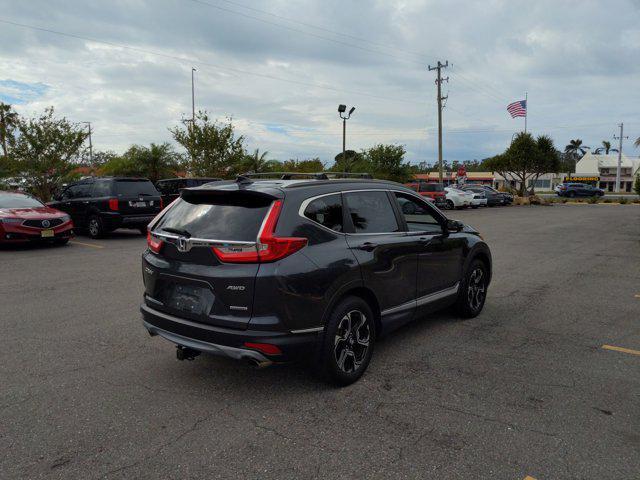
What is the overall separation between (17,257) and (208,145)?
20.6 m

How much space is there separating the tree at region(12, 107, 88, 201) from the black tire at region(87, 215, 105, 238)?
7.28 meters

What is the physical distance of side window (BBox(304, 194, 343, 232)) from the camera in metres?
3.86

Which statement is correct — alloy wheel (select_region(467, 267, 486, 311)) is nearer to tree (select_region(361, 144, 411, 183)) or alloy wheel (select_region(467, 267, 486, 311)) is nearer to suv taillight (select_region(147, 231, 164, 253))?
suv taillight (select_region(147, 231, 164, 253))

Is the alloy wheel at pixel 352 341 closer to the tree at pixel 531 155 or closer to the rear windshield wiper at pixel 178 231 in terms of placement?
the rear windshield wiper at pixel 178 231

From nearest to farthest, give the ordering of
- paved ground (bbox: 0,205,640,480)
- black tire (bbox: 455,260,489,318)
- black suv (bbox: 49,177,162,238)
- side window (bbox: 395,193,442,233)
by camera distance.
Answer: paved ground (bbox: 0,205,640,480)
side window (bbox: 395,193,442,233)
black tire (bbox: 455,260,489,318)
black suv (bbox: 49,177,162,238)

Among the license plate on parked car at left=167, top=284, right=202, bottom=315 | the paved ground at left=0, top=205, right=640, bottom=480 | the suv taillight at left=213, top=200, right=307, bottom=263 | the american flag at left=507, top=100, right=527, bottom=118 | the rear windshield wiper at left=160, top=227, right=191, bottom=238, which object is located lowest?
the paved ground at left=0, top=205, right=640, bottom=480

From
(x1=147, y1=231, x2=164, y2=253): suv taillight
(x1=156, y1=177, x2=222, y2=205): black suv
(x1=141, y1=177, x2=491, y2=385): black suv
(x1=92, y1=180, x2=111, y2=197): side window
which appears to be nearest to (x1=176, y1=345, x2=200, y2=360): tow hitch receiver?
(x1=141, y1=177, x2=491, y2=385): black suv

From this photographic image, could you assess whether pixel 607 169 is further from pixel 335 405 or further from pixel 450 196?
pixel 335 405

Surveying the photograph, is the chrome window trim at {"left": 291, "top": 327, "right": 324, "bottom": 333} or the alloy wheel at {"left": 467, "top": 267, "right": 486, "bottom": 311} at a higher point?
the chrome window trim at {"left": 291, "top": 327, "right": 324, "bottom": 333}

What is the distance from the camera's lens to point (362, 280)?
4.00 meters

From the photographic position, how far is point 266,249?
11.3 feet

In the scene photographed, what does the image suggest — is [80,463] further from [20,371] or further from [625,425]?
[625,425]

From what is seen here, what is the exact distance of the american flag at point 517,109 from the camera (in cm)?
3906

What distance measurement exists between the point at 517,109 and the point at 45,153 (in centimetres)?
3407
